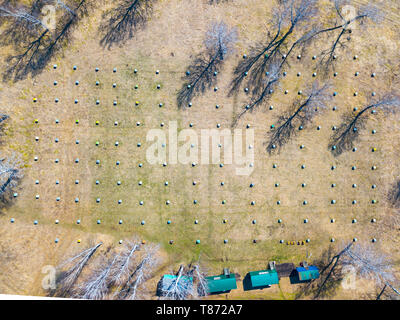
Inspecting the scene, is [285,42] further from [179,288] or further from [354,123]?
[179,288]

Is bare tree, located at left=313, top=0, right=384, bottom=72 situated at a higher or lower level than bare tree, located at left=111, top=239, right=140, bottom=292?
higher

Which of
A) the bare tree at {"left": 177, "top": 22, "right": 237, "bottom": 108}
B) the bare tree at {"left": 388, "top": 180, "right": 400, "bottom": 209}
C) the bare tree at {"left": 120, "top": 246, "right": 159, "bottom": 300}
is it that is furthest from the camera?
the bare tree at {"left": 388, "top": 180, "right": 400, "bottom": 209}

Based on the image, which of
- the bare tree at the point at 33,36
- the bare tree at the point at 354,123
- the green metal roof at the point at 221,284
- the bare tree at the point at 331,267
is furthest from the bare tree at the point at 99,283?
the bare tree at the point at 354,123

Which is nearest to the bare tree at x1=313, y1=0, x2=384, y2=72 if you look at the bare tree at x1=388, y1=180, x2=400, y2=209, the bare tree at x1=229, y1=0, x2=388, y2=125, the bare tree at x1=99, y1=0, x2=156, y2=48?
the bare tree at x1=229, y1=0, x2=388, y2=125

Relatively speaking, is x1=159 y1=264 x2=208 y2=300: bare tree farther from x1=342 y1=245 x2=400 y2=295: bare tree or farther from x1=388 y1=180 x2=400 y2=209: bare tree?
x1=388 y1=180 x2=400 y2=209: bare tree

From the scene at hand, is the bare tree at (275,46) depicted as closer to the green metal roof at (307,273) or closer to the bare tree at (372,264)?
the green metal roof at (307,273)

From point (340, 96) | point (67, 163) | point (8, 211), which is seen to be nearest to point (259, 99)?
point (340, 96)
